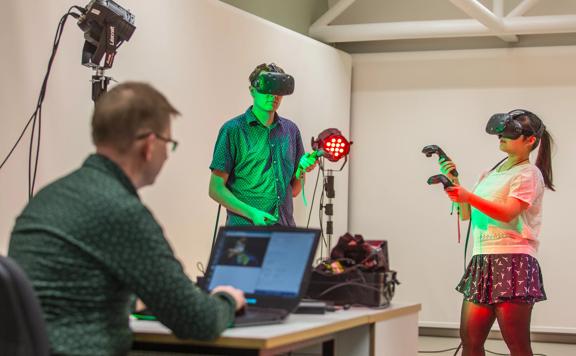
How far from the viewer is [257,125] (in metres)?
4.21

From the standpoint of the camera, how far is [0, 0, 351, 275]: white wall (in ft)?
13.4

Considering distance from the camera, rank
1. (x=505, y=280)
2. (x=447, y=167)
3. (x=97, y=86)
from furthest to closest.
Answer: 1. (x=447, y=167)
2. (x=505, y=280)
3. (x=97, y=86)

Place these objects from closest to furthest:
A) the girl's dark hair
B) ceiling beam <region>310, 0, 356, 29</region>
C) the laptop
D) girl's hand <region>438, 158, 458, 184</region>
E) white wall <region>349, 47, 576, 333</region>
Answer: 1. the laptop
2. the girl's dark hair
3. girl's hand <region>438, 158, 458, 184</region>
4. white wall <region>349, 47, 576, 333</region>
5. ceiling beam <region>310, 0, 356, 29</region>

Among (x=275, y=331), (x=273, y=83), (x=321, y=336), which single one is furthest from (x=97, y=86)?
(x=275, y=331)

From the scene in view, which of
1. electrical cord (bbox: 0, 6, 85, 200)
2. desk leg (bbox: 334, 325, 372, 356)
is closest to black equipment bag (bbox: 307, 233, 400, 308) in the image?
desk leg (bbox: 334, 325, 372, 356)

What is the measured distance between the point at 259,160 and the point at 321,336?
1849 millimetres

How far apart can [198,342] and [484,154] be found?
225 inches

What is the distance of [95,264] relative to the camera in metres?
1.88

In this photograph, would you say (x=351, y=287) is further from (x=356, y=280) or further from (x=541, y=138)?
(x=541, y=138)

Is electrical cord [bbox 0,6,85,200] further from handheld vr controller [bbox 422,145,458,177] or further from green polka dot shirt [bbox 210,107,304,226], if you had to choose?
handheld vr controller [bbox 422,145,458,177]

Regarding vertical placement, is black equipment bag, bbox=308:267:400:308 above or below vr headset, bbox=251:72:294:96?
below

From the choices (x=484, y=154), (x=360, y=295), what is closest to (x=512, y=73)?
(x=484, y=154)

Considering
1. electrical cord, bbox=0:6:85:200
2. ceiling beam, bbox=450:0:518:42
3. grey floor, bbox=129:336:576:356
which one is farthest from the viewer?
grey floor, bbox=129:336:576:356

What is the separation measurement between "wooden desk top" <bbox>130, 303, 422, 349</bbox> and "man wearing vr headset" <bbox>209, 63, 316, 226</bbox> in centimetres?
153
